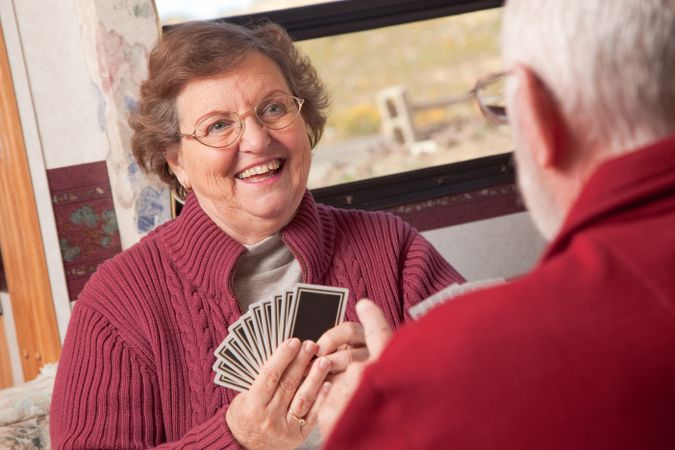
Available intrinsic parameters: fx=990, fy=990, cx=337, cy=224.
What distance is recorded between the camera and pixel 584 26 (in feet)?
3.24

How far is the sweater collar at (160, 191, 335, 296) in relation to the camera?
2.42 metres

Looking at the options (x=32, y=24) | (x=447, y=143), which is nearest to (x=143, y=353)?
(x=32, y=24)

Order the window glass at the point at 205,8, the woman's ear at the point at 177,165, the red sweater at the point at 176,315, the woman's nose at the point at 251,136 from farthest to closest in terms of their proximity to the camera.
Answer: the window glass at the point at 205,8 < the woman's ear at the point at 177,165 < the woman's nose at the point at 251,136 < the red sweater at the point at 176,315

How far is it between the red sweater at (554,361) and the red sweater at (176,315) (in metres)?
1.25

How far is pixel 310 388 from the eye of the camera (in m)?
2.05

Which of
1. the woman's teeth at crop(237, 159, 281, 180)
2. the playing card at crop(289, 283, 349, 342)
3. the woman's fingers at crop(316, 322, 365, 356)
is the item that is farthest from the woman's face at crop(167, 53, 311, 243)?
the woman's fingers at crop(316, 322, 365, 356)

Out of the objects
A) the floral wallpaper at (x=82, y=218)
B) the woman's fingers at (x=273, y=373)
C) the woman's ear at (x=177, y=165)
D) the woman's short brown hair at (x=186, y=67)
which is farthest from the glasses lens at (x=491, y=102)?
the floral wallpaper at (x=82, y=218)

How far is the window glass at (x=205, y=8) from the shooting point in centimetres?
406

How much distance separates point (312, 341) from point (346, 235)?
56 centimetres

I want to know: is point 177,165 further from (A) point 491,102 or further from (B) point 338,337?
(A) point 491,102

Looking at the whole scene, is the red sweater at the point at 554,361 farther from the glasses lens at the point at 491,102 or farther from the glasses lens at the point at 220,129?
the glasses lens at the point at 220,129

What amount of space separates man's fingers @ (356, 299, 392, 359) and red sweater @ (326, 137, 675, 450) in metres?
0.34

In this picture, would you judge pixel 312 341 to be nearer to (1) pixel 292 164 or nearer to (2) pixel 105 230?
(1) pixel 292 164

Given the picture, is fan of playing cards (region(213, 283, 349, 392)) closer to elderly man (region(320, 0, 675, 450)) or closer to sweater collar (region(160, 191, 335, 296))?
sweater collar (region(160, 191, 335, 296))
